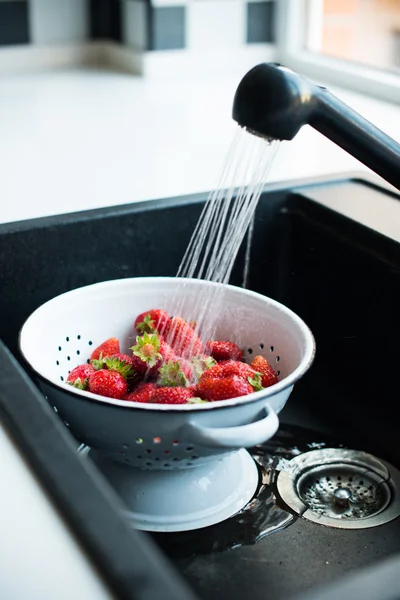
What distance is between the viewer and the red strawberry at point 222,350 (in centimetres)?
90

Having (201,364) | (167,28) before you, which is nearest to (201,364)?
(201,364)

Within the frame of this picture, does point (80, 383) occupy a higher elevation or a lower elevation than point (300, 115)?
lower

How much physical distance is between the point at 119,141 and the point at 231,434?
741 mm

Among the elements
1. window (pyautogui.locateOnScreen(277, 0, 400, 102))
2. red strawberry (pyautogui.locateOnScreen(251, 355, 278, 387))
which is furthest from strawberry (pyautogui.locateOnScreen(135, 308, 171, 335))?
window (pyautogui.locateOnScreen(277, 0, 400, 102))

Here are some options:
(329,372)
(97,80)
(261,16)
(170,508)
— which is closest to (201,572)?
(170,508)

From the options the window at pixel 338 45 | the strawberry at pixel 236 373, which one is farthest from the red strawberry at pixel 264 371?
the window at pixel 338 45

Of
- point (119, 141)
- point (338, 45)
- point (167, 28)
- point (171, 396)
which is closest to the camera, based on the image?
point (171, 396)

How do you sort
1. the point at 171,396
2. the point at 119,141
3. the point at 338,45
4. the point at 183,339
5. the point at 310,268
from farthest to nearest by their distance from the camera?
1. the point at 338,45
2. the point at 119,141
3. the point at 310,268
4. the point at 183,339
5. the point at 171,396

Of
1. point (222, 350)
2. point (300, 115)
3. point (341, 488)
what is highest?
point (300, 115)

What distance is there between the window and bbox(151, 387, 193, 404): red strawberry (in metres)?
0.93

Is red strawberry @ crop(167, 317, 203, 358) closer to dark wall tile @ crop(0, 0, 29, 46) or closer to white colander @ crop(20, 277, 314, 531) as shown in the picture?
white colander @ crop(20, 277, 314, 531)

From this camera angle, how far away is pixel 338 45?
1.85 m

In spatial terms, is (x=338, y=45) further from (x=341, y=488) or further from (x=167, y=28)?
(x=341, y=488)

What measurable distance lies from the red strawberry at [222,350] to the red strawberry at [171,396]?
0.13 meters
